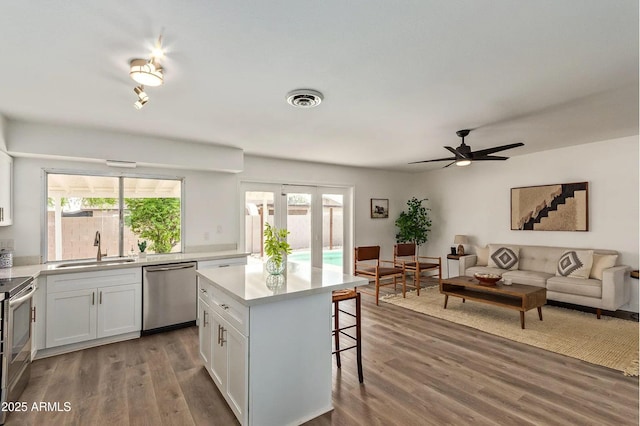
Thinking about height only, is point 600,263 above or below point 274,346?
above

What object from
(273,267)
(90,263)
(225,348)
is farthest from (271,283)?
(90,263)

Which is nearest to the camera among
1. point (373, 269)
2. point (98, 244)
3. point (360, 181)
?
point (98, 244)

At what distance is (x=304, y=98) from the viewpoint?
2.63 metres

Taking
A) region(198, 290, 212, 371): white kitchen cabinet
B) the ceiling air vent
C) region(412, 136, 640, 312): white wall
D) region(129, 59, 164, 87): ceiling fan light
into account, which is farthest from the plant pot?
region(412, 136, 640, 312): white wall

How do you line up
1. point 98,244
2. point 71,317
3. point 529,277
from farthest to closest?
1. point 529,277
2. point 98,244
3. point 71,317

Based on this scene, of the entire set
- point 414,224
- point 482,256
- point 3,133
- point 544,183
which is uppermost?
point 3,133

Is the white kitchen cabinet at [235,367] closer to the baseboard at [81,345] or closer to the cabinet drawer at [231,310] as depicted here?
the cabinet drawer at [231,310]

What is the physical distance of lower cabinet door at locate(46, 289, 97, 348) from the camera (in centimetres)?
315

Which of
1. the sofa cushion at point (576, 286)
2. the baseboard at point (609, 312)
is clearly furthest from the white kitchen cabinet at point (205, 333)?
the baseboard at point (609, 312)

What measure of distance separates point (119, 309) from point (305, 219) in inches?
127

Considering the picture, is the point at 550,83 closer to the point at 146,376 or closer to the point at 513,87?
the point at 513,87

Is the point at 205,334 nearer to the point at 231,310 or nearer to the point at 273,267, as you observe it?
the point at 231,310

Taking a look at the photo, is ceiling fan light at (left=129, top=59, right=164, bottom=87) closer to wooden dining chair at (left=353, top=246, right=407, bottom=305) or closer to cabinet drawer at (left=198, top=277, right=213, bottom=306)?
cabinet drawer at (left=198, top=277, right=213, bottom=306)

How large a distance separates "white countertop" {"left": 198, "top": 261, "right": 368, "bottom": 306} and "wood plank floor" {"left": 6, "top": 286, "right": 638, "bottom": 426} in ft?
2.89
